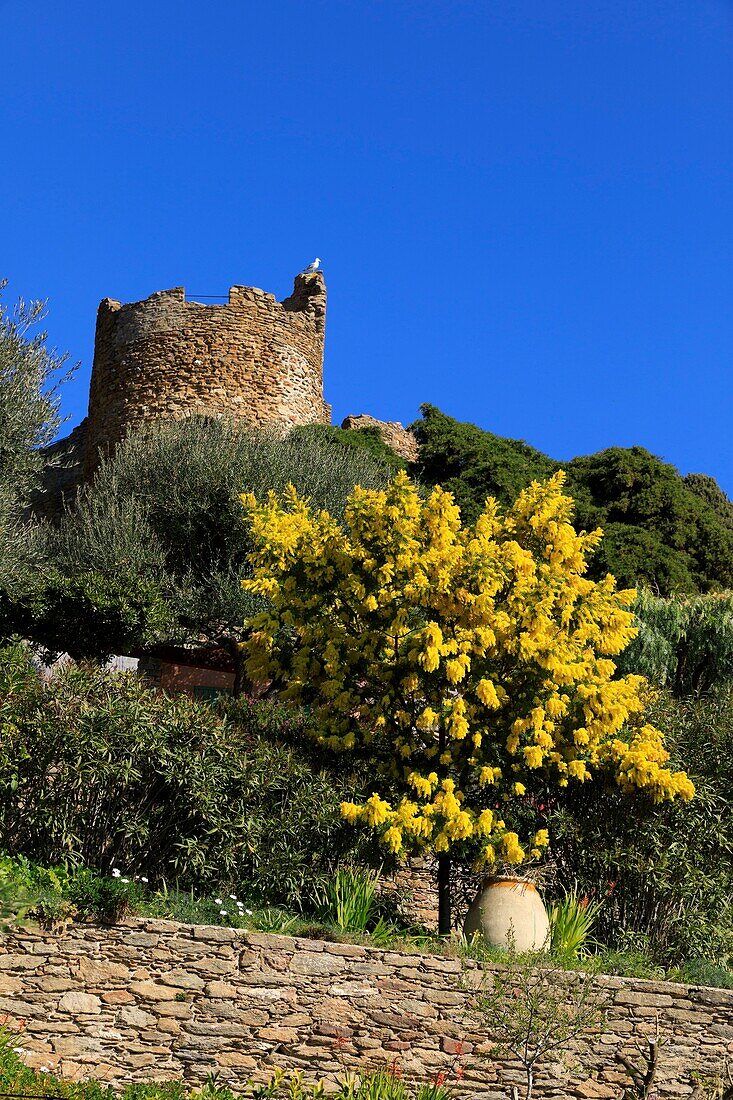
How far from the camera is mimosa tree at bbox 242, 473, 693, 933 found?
10805mm

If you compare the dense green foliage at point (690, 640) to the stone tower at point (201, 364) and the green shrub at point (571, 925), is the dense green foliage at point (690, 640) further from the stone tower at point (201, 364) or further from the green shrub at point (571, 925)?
the stone tower at point (201, 364)

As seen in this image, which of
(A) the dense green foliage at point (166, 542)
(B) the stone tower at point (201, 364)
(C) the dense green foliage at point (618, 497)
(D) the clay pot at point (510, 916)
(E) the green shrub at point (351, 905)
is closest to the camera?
(E) the green shrub at point (351, 905)

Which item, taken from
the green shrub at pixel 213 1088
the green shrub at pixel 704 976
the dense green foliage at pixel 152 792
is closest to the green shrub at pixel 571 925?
the green shrub at pixel 704 976

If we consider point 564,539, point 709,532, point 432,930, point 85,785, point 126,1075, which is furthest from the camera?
point 709,532

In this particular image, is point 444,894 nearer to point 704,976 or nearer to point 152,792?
point 704,976

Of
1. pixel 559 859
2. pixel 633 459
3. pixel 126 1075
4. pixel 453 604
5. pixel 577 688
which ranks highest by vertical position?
pixel 633 459

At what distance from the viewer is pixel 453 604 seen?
11102 mm

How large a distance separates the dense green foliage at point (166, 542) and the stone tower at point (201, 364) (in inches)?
107

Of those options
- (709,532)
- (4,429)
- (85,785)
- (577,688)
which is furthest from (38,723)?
(709,532)

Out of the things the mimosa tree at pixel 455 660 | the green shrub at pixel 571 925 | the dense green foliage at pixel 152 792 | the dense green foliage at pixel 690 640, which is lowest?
the green shrub at pixel 571 925

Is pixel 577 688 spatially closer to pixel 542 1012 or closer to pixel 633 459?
pixel 542 1012

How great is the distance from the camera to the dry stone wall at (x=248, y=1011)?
8.41m

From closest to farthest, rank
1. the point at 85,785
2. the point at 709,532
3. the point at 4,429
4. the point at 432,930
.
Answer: the point at 85,785
the point at 432,930
the point at 4,429
the point at 709,532

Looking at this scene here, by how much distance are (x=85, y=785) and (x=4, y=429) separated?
6556 mm
